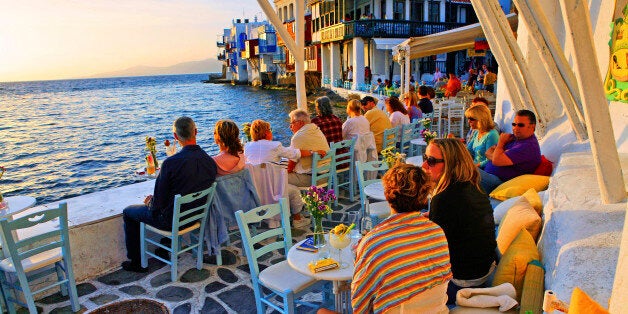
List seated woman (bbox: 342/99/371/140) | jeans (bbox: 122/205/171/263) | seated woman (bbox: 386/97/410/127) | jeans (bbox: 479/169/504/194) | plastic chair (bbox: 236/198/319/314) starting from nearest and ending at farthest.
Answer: plastic chair (bbox: 236/198/319/314) → jeans (bbox: 122/205/171/263) → jeans (bbox: 479/169/504/194) → seated woman (bbox: 342/99/371/140) → seated woman (bbox: 386/97/410/127)

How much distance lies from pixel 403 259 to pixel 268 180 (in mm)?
3336

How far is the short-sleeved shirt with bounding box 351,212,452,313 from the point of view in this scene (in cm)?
222

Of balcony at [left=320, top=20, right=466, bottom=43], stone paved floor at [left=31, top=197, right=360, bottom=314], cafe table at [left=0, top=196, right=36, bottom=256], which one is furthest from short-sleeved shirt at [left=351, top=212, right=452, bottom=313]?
balcony at [left=320, top=20, right=466, bottom=43]

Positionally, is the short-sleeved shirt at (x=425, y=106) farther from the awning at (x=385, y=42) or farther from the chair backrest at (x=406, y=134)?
the awning at (x=385, y=42)

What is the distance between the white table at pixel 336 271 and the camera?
108 inches

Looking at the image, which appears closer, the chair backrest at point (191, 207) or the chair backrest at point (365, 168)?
the chair backrest at point (191, 207)

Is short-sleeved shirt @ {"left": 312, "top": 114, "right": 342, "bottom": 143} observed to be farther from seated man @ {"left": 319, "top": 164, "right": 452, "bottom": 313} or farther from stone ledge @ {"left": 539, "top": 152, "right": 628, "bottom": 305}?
seated man @ {"left": 319, "top": 164, "right": 452, "bottom": 313}

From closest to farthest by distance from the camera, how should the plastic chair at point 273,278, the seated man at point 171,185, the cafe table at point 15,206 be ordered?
the plastic chair at point 273,278, the cafe table at point 15,206, the seated man at point 171,185

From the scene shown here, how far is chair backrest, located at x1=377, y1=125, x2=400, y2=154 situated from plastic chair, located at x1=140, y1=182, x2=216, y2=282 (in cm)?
362

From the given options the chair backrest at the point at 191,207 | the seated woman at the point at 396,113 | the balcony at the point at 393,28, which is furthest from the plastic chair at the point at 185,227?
the balcony at the point at 393,28

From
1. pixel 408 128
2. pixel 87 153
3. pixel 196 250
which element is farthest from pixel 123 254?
pixel 87 153

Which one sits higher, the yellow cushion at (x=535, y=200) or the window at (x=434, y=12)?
the window at (x=434, y=12)

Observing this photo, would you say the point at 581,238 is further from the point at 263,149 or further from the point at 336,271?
the point at 263,149

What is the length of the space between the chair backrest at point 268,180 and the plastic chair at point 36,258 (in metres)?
2.17
